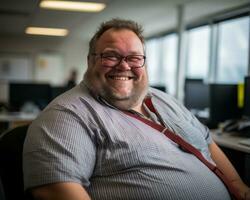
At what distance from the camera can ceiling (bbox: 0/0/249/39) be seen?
213 inches

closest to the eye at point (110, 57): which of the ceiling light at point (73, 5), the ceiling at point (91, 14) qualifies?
the ceiling at point (91, 14)

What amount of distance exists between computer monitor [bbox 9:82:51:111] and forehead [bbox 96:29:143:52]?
3439 mm

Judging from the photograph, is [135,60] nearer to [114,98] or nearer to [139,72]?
[139,72]

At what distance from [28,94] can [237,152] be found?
3376 mm

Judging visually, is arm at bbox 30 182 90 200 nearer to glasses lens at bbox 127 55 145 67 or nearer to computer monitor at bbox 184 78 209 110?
glasses lens at bbox 127 55 145 67

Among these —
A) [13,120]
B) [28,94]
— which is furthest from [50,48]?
[13,120]

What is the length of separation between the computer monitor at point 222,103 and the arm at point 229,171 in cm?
132

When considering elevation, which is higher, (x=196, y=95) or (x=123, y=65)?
(x=123, y=65)

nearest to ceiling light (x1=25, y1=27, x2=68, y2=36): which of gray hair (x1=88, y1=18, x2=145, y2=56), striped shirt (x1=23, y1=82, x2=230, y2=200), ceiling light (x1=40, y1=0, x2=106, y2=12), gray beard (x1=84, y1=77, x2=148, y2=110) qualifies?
ceiling light (x1=40, y1=0, x2=106, y2=12)

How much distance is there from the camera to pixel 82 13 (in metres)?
6.04

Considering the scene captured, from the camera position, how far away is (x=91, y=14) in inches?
245

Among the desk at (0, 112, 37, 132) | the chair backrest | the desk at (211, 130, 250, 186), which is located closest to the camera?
the chair backrest

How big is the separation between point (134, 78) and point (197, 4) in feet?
14.8

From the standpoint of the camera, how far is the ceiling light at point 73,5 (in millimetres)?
5168
